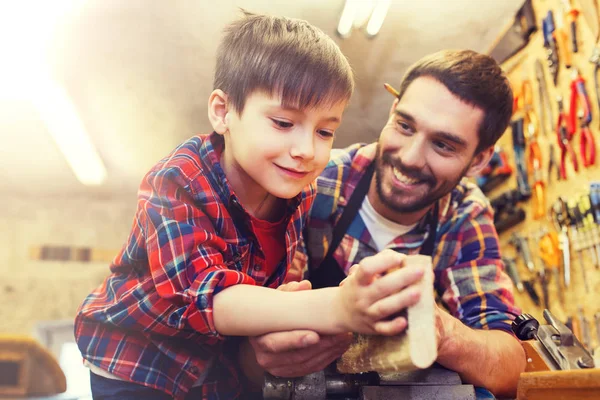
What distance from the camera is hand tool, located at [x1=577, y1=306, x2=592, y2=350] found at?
904 mm

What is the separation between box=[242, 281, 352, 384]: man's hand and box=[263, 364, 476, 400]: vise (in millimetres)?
12

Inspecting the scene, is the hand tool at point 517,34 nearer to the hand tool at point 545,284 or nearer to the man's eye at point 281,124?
the hand tool at point 545,284

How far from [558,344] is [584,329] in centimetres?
58

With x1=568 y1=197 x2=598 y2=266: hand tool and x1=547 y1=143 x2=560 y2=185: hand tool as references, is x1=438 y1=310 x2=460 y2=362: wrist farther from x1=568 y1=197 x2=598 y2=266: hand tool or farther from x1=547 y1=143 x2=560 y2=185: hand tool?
x1=547 y1=143 x2=560 y2=185: hand tool

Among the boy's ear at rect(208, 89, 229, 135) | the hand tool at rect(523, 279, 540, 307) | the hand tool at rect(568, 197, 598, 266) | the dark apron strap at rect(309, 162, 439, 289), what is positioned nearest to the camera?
the boy's ear at rect(208, 89, 229, 135)

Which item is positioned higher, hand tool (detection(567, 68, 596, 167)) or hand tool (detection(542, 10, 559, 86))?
hand tool (detection(542, 10, 559, 86))

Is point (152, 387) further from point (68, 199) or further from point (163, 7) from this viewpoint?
point (68, 199)

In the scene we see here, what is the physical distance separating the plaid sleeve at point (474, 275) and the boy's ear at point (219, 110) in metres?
0.43

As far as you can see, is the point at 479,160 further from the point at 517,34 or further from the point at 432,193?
the point at 517,34

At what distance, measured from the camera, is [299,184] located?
476 millimetres

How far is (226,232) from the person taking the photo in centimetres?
49

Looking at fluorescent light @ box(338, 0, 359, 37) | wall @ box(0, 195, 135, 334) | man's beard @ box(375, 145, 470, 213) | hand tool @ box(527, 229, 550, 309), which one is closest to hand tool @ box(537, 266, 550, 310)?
hand tool @ box(527, 229, 550, 309)

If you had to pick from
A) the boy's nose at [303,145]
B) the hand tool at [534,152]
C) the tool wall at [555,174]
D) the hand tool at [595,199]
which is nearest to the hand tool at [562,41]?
the tool wall at [555,174]

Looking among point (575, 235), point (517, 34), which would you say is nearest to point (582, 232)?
Answer: point (575, 235)
